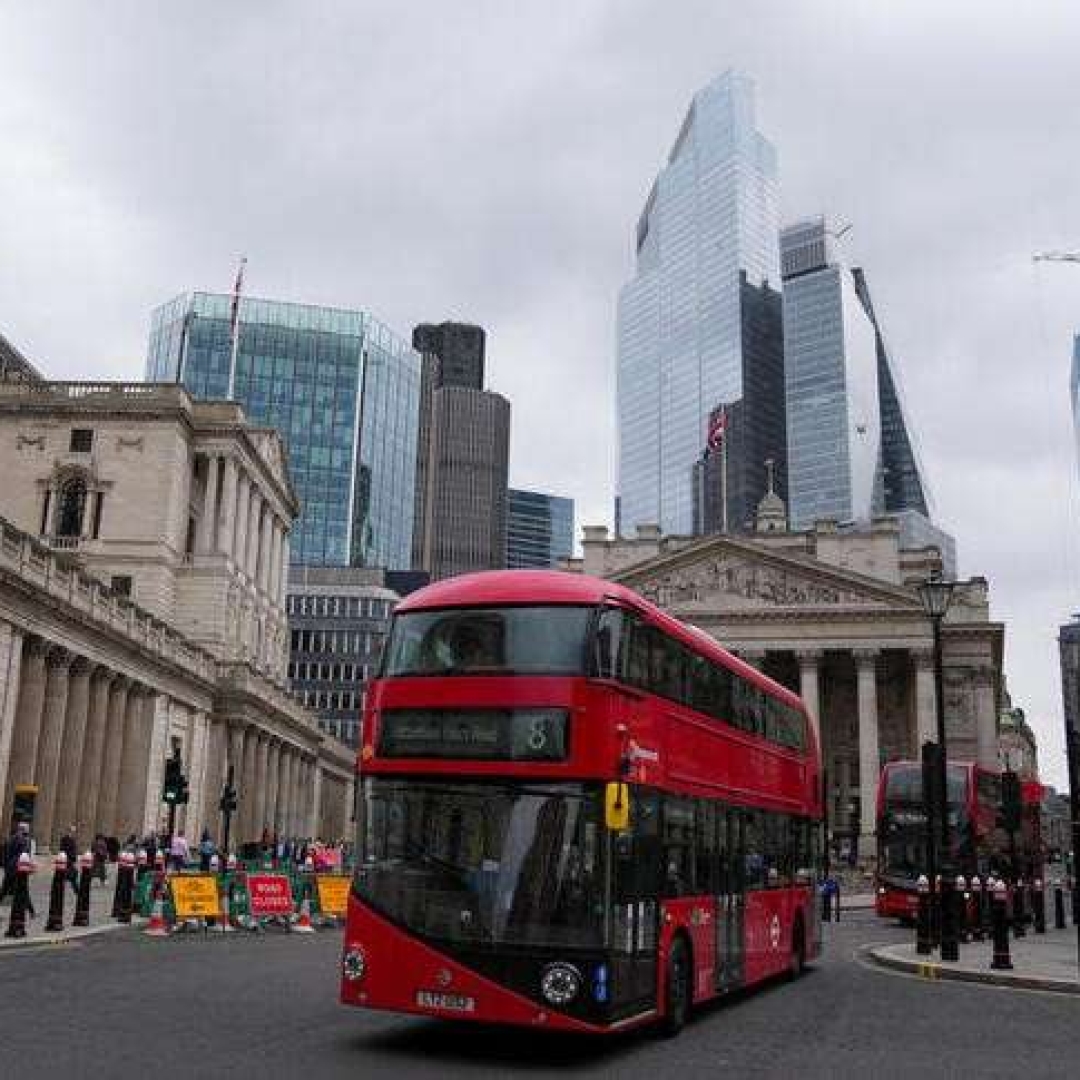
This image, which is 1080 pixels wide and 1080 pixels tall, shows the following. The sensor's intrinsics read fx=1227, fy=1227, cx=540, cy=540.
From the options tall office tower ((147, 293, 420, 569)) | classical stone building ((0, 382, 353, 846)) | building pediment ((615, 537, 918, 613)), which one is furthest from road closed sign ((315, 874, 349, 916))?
tall office tower ((147, 293, 420, 569))

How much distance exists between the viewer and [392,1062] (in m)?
9.96

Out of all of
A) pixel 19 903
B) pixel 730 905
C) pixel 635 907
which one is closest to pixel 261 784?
pixel 19 903

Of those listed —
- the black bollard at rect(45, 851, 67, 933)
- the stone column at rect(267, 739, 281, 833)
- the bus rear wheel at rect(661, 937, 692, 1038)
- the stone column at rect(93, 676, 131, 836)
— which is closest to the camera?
the bus rear wheel at rect(661, 937, 692, 1038)

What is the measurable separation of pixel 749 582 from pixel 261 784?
32056 mm

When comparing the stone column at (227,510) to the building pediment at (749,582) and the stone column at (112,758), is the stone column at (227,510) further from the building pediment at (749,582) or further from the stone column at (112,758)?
the building pediment at (749,582)

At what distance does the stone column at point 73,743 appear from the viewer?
35.6 metres

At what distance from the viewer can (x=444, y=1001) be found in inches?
403

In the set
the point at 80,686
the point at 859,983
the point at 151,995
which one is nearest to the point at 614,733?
the point at 151,995

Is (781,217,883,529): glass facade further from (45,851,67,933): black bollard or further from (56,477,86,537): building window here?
(45,851,67,933): black bollard

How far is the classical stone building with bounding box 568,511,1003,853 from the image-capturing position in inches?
2864

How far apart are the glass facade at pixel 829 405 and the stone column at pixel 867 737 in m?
103

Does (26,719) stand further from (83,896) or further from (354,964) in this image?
(354,964)

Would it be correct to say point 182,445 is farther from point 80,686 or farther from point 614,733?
point 614,733

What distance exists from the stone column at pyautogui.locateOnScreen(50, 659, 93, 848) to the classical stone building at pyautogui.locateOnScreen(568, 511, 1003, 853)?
4323 cm
